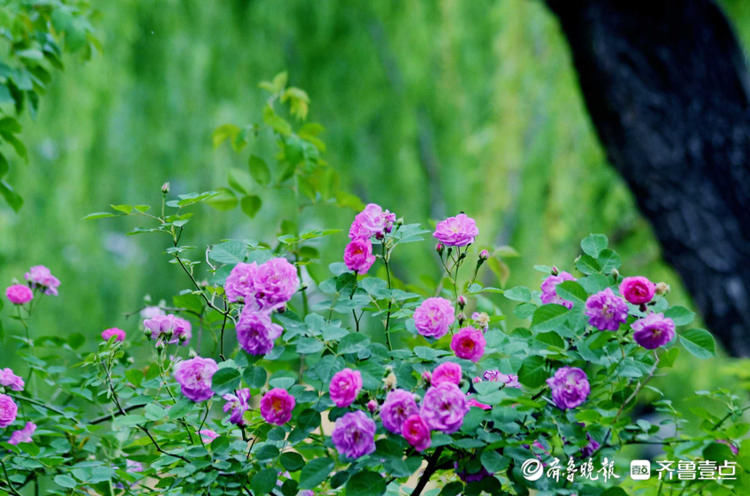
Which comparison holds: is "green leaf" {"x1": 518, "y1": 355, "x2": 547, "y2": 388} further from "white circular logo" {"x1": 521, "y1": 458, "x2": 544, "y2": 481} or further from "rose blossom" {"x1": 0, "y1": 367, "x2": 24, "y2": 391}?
"rose blossom" {"x1": 0, "y1": 367, "x2": 24, "y2": 391}

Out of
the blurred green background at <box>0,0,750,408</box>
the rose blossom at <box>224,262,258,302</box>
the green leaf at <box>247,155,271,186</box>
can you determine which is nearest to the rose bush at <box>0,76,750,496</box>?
the rose blossom at <box>224,262,258,302</box>

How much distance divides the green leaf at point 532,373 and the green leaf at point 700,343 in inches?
5.4

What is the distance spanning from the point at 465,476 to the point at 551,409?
102 mm

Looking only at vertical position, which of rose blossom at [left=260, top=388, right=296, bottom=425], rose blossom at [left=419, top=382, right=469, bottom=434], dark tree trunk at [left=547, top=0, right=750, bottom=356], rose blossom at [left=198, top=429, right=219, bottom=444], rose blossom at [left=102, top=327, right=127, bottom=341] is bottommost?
rose blossom at [left=419, top=382, right=469, bottom=434]

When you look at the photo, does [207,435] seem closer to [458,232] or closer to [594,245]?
[458,232]

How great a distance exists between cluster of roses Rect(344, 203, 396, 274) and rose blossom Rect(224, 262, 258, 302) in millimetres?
102

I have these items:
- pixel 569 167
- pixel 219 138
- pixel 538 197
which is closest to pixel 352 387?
pixel 219 138

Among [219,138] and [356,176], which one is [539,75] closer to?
[356,176]

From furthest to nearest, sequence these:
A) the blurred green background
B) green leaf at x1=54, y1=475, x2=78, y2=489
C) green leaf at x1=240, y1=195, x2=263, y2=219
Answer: the blurred green background, green leaf at x1=240, y1=195, x2=263, y2=219, green leaf at x1=54, y1=475, x2=78, y2=489

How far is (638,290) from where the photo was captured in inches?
24.0

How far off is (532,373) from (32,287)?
27.3 inches

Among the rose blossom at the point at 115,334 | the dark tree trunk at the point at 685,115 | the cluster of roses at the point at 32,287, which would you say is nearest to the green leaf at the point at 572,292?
the rose blossom at the point at 115,334

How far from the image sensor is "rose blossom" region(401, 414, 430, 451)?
0.57m

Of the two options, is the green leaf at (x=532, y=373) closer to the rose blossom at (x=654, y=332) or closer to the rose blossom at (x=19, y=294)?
the rose blossom at (x=654, y=332)
